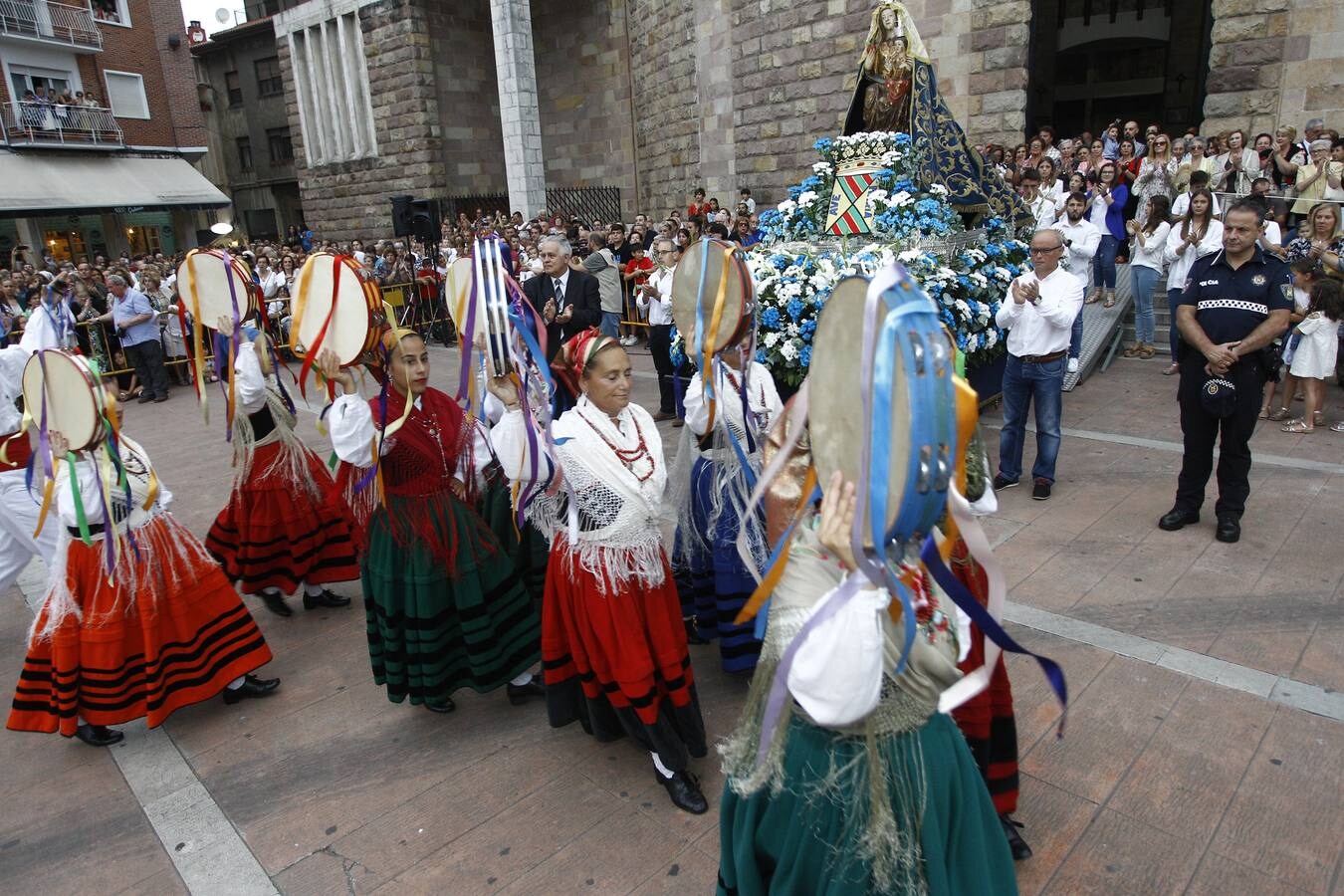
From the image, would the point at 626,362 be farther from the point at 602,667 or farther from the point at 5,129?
the point at 5,129

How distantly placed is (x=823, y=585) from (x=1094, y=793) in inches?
80.9

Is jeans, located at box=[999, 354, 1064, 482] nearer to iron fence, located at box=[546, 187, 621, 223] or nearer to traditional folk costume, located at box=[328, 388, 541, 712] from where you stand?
traditional folk costume, located at box=[328, 388, 541, 712]

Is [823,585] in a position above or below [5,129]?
below

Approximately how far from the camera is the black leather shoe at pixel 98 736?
3.96 meters

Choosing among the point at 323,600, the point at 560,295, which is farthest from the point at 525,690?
the point at 560,295

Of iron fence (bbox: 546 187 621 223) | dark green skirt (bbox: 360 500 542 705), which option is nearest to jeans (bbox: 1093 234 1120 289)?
dark green skirt (bbox: 360 500 542 705)

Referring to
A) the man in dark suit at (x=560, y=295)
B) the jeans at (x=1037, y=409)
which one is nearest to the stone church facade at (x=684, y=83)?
the jeans at (x=1037, y=409)

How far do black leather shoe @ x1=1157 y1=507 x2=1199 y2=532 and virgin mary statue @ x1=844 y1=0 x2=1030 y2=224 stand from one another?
371cm

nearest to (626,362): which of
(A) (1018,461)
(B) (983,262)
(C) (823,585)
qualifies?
(C) (823,585)

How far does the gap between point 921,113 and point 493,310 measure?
19.7 ft

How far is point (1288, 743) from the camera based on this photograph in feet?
10.9

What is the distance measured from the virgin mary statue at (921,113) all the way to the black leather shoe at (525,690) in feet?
19.1

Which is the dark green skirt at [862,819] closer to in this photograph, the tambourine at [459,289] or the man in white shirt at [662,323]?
the tambourine at [459,289]

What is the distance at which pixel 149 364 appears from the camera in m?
12.2
